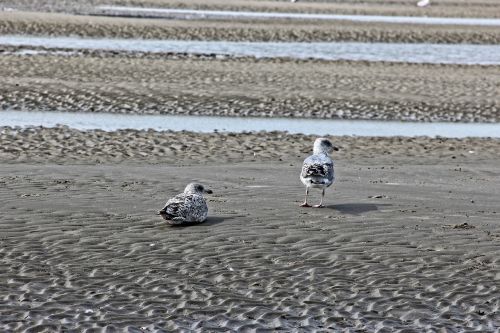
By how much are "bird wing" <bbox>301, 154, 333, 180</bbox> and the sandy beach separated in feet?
1.59

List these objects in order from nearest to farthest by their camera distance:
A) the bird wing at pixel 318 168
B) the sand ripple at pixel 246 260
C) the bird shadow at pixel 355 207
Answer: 1. the sand ripple at pixel 246 260
2. the bird wing at pixel 318 168
3. the bird shadow at pixel 355 207

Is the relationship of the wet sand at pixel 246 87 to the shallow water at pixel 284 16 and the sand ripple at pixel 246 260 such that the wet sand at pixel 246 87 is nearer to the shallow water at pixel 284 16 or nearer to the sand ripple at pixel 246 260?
the sand ripple at pixel 246 260

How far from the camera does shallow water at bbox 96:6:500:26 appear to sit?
2095 inches

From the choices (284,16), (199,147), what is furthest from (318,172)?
(284,16)

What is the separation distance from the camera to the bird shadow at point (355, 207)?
12789mm

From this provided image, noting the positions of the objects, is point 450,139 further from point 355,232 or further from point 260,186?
point 355,232

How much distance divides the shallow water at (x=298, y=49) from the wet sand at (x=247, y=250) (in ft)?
62.6

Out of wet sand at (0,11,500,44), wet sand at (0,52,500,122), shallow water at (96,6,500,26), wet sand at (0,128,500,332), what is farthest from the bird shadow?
shallow water at (96,6,500,26)

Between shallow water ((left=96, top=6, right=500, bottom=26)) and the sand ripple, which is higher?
shallow water ((left=96, top=6, right=500, bottom=26))

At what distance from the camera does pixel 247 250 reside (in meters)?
11.1

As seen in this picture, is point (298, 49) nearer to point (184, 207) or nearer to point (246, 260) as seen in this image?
point (184, 207)

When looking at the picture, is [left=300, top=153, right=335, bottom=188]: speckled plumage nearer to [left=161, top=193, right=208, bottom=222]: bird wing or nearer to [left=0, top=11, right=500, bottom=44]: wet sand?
[left=161, top=193, right=208, bottom=222]: bird wing

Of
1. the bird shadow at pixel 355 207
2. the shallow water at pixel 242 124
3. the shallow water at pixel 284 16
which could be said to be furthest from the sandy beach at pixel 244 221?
the shallow water at pixel 284 16

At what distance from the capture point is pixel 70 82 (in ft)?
86.5
